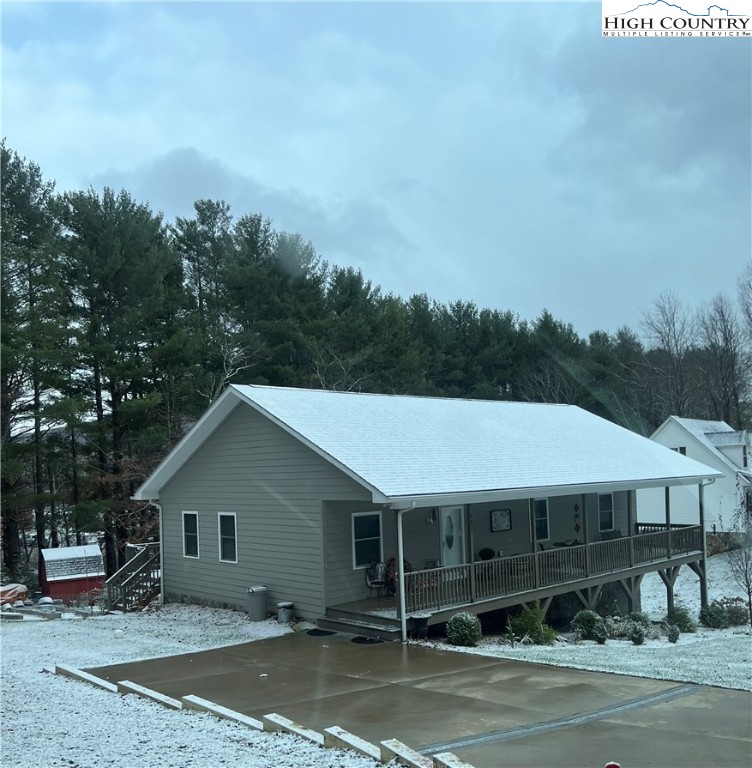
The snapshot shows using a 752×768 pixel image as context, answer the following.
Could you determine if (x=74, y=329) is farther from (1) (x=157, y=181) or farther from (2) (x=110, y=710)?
(2) (x=110, y=710)

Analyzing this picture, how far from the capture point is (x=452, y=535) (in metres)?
17.9

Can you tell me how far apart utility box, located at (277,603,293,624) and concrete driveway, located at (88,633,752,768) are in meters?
2.27

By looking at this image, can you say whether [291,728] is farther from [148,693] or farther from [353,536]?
[353,536]

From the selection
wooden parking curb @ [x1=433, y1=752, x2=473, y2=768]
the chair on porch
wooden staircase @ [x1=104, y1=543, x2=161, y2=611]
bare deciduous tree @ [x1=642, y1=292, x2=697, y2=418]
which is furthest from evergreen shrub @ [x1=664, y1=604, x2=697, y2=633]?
bare deciduous tree @ [x1=642, y1=292, x2=697, y2=418]

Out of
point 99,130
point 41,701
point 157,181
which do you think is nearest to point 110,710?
point 41,701

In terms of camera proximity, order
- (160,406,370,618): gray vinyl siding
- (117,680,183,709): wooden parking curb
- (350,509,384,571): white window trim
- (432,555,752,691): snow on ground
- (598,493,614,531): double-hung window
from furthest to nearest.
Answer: (598,493,614,531): double-hung window → (350,509,384,571): white window trim → (160,406,370,618): gray vinyl siding → (432,555,752,691): snow on ground → (117,680,183,709): wooden parking curb

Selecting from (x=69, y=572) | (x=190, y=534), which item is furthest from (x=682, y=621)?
(x=69, y=572)

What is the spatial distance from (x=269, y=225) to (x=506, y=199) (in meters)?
11.9

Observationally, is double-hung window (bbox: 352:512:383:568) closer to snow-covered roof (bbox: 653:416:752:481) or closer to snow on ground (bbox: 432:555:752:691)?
snow on ground (bbox: 432:555:752:691)

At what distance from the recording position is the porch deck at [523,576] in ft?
46.7

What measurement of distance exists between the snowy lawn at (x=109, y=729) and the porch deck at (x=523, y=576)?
341 centimetres

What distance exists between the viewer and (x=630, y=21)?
12.4 meters

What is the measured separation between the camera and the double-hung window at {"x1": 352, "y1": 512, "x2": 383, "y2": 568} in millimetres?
15742

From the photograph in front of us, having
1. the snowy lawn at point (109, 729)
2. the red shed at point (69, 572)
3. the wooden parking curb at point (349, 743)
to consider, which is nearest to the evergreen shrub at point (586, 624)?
the snowy lawn at point (109, 729)
